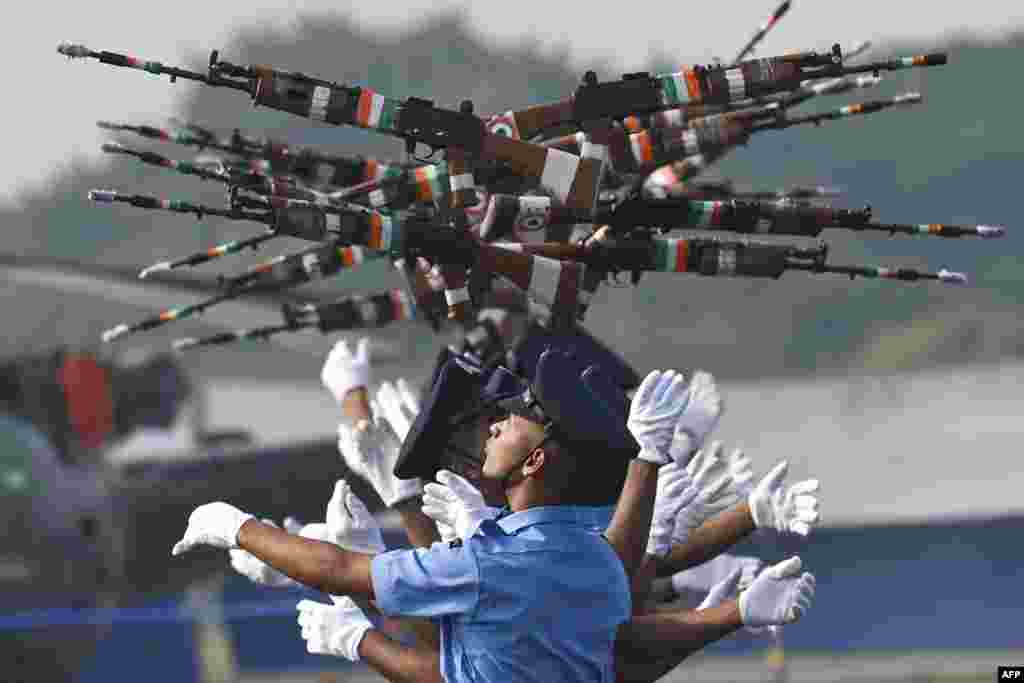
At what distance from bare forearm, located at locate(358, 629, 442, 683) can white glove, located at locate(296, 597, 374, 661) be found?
0.04 meters

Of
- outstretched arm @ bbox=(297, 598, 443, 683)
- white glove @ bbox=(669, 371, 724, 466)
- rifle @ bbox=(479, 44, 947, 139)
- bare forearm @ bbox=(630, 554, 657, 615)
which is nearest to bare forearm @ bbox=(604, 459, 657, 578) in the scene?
bare forearm @ bbox=(630, 554, 657, 615)

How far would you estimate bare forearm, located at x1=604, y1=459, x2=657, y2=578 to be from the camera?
19.1 feet

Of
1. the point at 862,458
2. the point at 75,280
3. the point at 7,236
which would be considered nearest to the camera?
the point at 75,280

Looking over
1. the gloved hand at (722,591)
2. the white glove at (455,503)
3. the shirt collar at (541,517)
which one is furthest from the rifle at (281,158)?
the shirt collar at (541,517)

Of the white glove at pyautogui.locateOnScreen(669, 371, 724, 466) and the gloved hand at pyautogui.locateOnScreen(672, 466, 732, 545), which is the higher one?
the white glove at pyautogui.locateOnScreen(669, 371, 724, 466)

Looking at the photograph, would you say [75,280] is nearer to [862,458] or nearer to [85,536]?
[85,536]

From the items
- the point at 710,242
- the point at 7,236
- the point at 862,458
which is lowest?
the point at 7,236

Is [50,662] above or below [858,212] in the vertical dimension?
below

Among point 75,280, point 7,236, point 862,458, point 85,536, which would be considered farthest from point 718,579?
point 7,236

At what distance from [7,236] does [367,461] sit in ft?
125

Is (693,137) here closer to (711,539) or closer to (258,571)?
(711,539)

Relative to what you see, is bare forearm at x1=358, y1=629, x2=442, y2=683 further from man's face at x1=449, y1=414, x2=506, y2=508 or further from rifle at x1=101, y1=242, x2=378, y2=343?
rifle at x1=101, y1=242, x2=378, y2=343

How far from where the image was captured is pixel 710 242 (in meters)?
6.90

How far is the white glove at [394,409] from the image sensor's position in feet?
24.5
